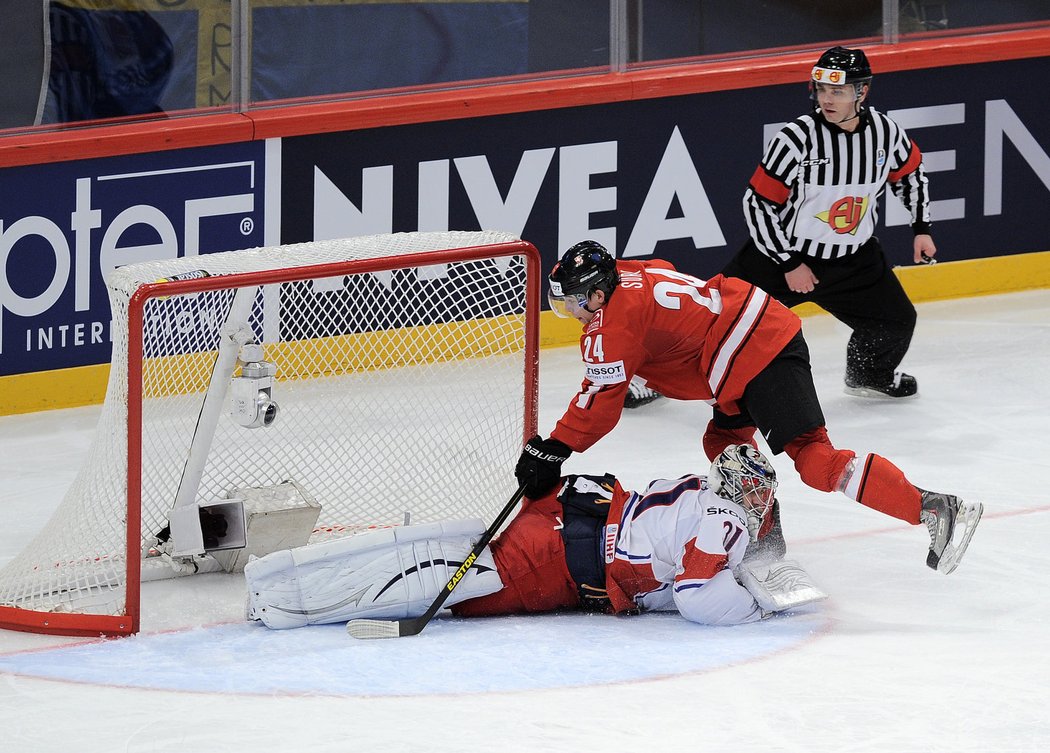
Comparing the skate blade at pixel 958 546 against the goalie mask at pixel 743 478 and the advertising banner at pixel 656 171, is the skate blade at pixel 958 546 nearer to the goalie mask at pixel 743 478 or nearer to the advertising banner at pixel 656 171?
the goalie mask at pixel 743 478

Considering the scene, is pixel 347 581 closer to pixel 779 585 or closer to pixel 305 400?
pixel 779 585

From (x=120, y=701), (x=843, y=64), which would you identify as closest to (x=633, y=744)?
(x=120, y=701)

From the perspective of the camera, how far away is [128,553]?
4.20m

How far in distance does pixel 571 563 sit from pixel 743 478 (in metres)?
0.45

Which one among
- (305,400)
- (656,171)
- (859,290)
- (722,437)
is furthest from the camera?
(656,171)

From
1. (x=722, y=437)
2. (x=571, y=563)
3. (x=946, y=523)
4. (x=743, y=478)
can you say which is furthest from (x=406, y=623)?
(x=946, y=523)

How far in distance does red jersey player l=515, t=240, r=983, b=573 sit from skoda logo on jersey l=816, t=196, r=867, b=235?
1601mm

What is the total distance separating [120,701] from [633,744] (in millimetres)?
1097

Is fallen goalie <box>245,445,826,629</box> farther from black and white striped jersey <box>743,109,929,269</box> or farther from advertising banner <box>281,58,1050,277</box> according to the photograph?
advertising banner <box>281,58,1050,277</box>

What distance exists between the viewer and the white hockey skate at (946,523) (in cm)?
439

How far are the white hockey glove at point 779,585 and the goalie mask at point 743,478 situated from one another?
0.56 ft

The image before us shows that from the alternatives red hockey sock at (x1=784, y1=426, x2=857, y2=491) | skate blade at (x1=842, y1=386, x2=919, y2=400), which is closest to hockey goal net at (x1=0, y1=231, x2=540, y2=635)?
red hockey sock at (x1=784, y1=426, x2=857, y2=491)

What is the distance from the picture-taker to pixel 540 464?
4.34 metres

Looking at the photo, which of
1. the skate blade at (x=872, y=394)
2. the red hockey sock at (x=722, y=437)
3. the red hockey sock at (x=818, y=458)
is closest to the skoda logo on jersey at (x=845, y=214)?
the skate blade at (x=872, y=394)
